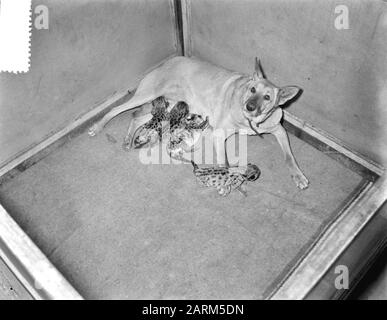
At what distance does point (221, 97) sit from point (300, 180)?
1.11 m

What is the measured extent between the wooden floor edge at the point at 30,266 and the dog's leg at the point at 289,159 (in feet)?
7.25

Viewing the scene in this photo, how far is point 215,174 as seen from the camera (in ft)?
11.5

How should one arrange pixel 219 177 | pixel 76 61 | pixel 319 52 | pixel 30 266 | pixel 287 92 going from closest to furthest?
1. pixel 30 266
2. pixel 287 92
3. pixel 319 52
4. pixel 219 177
5. pixel 76 61

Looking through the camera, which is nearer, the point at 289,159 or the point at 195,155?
the point at 289,159

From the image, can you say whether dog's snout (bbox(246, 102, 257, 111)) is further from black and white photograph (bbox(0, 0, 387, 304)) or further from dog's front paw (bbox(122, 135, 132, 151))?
dog's front paw (bbox(122, 135, 132, 151))

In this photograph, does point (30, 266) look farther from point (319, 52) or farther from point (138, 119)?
point (319, 52)

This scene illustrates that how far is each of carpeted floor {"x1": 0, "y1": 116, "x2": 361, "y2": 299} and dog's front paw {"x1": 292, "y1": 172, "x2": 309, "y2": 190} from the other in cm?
6

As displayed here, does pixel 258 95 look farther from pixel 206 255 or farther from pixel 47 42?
pixel 47 42

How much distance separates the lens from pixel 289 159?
12.4 feet

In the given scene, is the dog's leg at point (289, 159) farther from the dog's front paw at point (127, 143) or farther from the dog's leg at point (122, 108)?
the dog's front paw at point (127, 143)

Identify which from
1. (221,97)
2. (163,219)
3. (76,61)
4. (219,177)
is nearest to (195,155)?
(219,177)

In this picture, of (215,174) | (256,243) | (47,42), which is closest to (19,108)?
(47,42)
